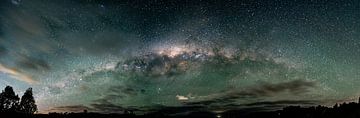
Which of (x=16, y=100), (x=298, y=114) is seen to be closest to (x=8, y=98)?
(x=16, y=100)

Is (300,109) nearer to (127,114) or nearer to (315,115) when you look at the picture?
(315,115)

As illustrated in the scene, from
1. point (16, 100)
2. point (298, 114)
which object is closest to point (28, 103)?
point (16, 100)

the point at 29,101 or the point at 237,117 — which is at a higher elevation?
the point at 29,101

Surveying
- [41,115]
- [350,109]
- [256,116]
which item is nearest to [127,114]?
[41,115]

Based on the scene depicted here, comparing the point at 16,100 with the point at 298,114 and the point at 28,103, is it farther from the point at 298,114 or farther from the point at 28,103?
the point at 298,114

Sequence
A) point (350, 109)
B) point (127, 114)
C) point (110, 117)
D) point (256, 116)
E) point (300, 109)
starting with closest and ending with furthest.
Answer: point (350, 109) → point (300, 109) → point (110, 117) → point (127, 114) → point (256, 116)

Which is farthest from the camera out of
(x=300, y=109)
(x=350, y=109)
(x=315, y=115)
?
(x=300, y=109)

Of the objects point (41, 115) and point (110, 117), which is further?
point (110, 117)
